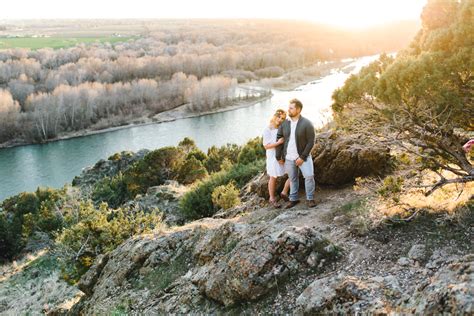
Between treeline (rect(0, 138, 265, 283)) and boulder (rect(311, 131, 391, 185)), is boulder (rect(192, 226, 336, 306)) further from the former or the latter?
treeline (rect(0, 138, 265, 283))

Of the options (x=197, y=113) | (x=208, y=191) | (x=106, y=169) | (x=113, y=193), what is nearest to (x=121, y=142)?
(x=197, y=113)

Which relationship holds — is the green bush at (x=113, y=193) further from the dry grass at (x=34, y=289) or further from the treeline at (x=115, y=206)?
the dry grass at (x=34, y=289)

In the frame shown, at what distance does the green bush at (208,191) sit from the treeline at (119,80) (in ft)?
160

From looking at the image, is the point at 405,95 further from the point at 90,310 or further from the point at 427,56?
the point at 90,310

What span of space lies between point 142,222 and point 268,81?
3188 inches

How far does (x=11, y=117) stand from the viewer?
2457 inches

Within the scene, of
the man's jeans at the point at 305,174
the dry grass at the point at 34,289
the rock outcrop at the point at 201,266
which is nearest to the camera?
the rock outcrop at the point at 201,266

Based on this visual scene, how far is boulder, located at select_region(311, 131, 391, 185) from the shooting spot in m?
8.91

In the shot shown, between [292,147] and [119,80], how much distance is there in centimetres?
9018

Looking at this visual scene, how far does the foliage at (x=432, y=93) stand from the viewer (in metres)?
6.02

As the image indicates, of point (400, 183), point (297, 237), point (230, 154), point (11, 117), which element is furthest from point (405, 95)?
point (11, 117)

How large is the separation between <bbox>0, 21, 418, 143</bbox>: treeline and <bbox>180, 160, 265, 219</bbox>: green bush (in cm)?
4874

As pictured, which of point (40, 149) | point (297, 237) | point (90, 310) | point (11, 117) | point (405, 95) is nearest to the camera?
point (297, 237)

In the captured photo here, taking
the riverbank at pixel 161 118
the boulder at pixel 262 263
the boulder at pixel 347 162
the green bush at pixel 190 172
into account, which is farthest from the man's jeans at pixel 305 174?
the riverbank at pixel 161 118
